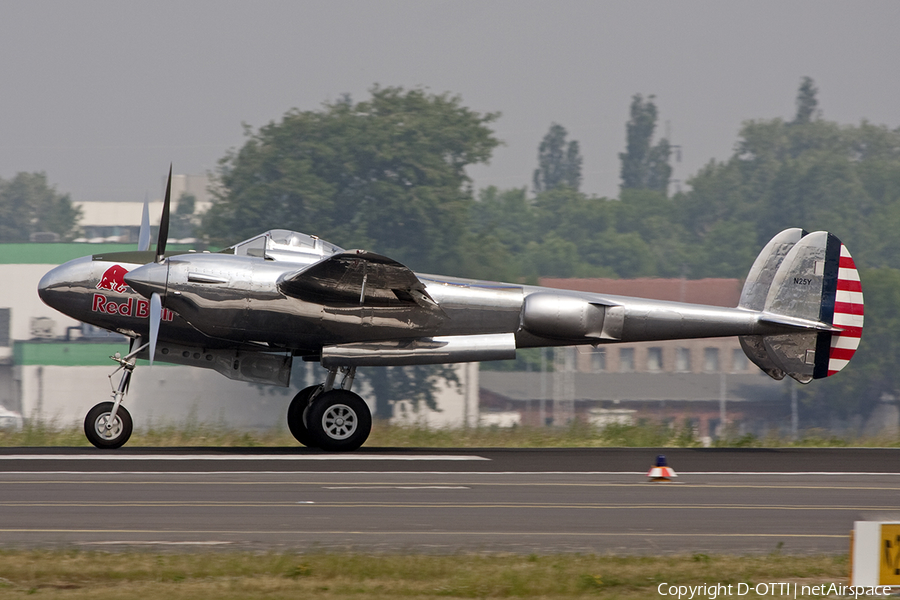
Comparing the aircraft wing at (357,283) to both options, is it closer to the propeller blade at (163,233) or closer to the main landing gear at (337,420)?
the main landing gear at (337,420)

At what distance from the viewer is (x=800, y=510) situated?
11.3m

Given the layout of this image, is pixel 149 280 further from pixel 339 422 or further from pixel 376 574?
pixel 376 574

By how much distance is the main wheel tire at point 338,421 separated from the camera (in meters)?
16.3

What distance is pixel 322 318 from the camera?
1634 cm

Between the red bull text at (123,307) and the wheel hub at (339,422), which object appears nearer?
the wheel hub at (339,422)

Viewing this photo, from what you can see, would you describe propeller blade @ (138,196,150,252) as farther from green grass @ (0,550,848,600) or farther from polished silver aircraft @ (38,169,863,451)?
green grass @ (0,550,848,600)

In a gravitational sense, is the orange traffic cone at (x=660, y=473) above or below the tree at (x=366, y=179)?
below

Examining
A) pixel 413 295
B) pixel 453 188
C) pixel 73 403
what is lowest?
pixel 73 403

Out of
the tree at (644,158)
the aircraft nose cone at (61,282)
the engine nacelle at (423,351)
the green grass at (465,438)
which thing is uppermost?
the tree at (644,158)

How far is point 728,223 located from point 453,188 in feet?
126

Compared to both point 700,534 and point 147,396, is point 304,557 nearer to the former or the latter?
point 700,534

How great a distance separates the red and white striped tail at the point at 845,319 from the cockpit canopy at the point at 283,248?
8.23 metres

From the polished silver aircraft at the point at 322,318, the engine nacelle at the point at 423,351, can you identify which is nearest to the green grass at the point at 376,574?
the polished silver aircraft at the point at 322,318

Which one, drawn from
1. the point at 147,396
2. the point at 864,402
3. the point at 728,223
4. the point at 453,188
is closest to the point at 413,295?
the point at 147,396
